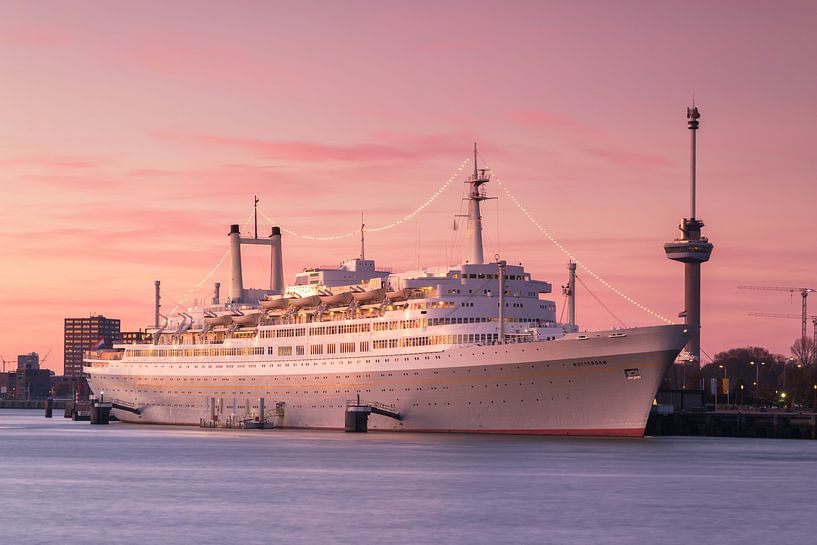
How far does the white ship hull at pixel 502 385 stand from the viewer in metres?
79.6

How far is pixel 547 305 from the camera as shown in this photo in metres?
94.1

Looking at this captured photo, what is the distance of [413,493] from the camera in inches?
2124

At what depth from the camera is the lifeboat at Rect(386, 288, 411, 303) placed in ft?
309

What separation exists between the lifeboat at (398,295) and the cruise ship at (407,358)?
0.10 meters

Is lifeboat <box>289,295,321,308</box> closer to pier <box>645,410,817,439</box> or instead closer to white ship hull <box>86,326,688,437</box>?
white ship hull <box>86,326,688,437</box>

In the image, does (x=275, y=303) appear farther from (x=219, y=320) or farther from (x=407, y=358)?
(x=407, y=358)

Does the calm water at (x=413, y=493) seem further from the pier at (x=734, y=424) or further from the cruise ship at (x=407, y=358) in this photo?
the pier at (x=734, y=424)

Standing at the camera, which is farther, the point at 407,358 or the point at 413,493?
the point at 407,358

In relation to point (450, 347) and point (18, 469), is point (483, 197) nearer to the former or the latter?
point (450, 347)

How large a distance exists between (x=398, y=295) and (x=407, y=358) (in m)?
6.18

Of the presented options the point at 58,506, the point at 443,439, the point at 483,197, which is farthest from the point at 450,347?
the point at 58,506

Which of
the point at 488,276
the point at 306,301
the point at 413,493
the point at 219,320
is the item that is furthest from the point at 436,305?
the point at 413,493

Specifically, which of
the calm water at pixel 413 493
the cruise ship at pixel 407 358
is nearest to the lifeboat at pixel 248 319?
the cruise ship at pixel 407 358

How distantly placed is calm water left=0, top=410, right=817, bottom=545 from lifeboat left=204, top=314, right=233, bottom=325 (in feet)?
98.2
